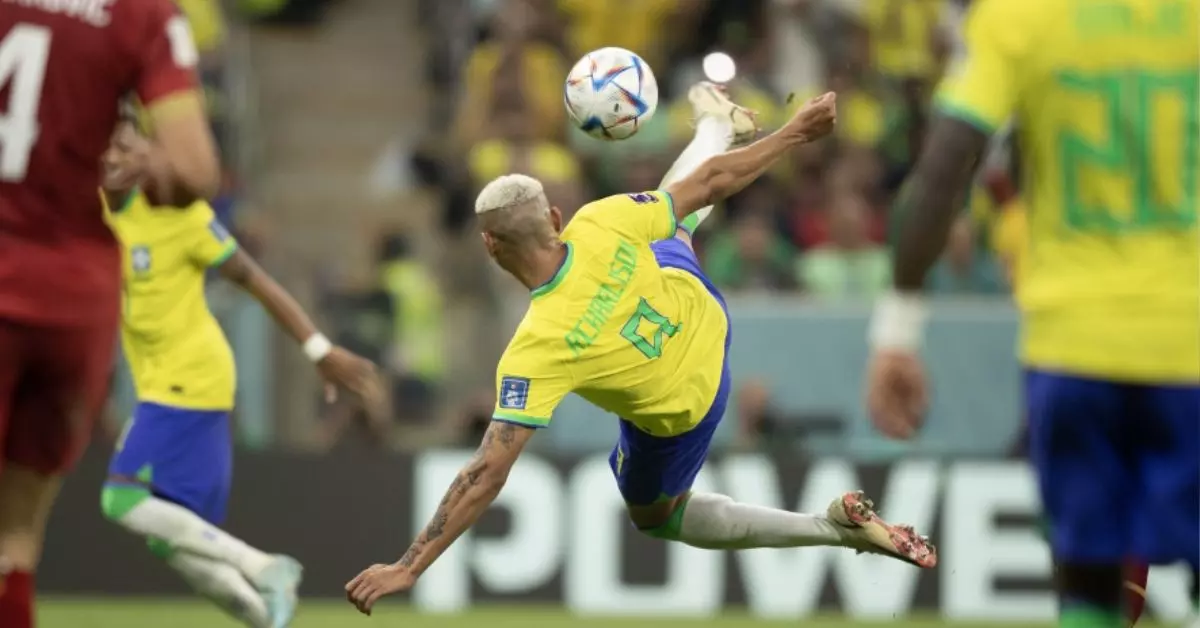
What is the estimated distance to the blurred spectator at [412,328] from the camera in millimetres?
15703

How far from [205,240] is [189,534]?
1362 mm

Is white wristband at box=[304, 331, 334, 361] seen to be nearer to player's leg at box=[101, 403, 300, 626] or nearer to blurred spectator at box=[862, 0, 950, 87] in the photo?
player's leg at box=[101, 403, 300, 626]

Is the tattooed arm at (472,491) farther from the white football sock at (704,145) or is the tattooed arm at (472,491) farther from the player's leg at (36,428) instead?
the white football sock at (704,145)

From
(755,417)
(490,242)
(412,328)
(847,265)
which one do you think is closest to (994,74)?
(490,242)

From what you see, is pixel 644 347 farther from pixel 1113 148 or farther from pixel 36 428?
pixel 1113 148

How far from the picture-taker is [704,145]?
8.58 m

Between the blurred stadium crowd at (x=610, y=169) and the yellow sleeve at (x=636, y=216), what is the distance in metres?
5.96

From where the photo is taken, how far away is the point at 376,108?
771 inches

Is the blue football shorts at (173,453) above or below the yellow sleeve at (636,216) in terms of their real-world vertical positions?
below

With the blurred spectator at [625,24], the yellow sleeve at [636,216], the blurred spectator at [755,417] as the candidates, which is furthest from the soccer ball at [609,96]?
the blurred spectator at [625,24]

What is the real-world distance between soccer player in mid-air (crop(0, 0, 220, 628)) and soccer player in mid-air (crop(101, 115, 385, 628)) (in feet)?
9.46

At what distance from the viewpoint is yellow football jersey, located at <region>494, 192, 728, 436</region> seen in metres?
7.48

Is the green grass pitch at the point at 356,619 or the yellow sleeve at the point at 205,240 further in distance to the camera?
the green grass pitch at the point at 356,619

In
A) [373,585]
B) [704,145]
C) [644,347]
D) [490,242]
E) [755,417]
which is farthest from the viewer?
[755,417]
